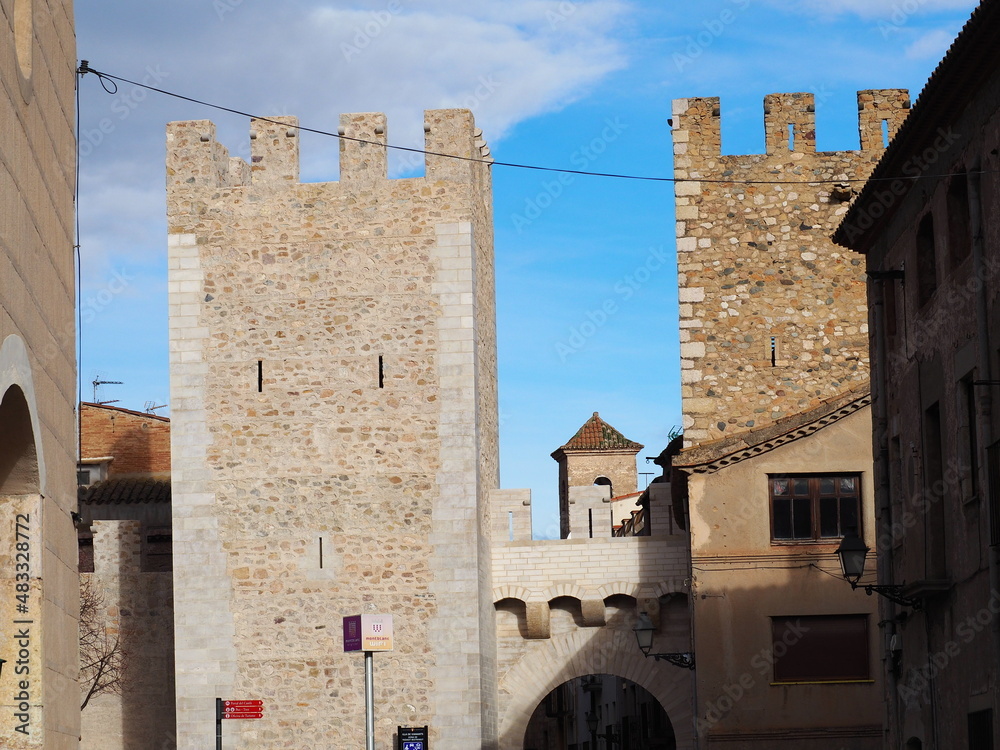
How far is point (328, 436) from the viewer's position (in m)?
23.0

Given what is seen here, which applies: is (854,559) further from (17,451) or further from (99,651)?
(99,651)

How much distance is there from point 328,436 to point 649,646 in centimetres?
544

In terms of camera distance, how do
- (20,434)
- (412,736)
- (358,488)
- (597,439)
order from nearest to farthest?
(20,434), (412,736), (358,488), (597,439)

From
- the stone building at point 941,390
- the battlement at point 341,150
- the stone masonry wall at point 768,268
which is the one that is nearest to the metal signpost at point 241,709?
the stone building at point 941,390

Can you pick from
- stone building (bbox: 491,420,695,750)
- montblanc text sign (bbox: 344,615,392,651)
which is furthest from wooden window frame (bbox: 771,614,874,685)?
montblanc text sign (bbox: 344,615,392,651)

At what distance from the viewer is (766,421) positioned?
22.9 meters

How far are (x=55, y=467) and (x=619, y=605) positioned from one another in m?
14.6

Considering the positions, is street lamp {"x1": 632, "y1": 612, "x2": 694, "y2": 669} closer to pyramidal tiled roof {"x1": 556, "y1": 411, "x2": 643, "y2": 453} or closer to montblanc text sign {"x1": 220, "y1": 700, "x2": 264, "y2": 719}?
montblanc text sign {"x1": 220, "y1": 700, "x2": 264, "y2": 719}

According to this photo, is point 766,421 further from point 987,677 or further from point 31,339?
A: point 31,339

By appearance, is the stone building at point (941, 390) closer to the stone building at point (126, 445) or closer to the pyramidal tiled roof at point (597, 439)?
the stone building at point (126, 445)

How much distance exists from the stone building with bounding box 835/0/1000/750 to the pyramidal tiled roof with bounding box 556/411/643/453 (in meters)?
32.0

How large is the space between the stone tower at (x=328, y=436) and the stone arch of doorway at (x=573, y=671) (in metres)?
0.50

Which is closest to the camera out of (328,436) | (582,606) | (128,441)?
(328,436)

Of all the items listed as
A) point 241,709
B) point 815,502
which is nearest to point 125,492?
point 241,709
